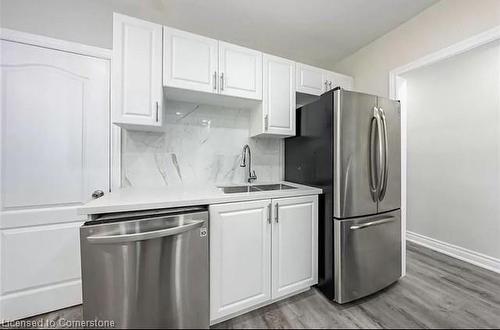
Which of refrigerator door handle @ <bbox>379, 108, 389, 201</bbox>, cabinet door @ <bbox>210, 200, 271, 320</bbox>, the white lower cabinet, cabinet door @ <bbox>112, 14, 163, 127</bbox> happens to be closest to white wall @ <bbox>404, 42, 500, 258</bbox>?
refrigerator door handle @ <bbox>379, 108, 389, 201</bbox>

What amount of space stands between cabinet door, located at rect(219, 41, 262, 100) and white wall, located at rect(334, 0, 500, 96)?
1.51 meters

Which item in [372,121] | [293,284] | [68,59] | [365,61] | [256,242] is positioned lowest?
[293,284]

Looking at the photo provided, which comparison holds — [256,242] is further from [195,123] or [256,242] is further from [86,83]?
[86,83]

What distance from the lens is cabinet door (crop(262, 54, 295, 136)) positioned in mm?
1907

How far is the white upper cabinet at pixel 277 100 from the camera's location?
1905mm

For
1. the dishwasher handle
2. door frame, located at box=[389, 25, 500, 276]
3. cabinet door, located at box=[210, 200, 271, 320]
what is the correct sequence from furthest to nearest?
1. door frame, located at box=[389, 25, 500, 276]
2. cabinet door, located at box=[210, 200, 271, 320]
3. the dishwasher handle

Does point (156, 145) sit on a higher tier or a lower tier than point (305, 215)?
higher

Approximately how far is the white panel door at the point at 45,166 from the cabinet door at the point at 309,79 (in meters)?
1.90

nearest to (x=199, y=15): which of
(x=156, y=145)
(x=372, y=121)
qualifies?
(x=156, y=145)

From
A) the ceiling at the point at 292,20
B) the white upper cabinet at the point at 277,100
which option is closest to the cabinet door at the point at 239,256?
the white upper cabinet at the point at 277,100

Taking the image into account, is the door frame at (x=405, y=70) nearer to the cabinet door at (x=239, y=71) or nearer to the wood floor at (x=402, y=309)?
the wood floor at (x=402, y=309)

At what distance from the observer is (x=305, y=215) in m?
1.65

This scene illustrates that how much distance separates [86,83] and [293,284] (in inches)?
96.4

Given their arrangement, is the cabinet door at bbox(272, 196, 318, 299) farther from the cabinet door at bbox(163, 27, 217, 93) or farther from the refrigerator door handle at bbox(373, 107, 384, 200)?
the cabinet door at bbox(163, 27, 217, 93)
